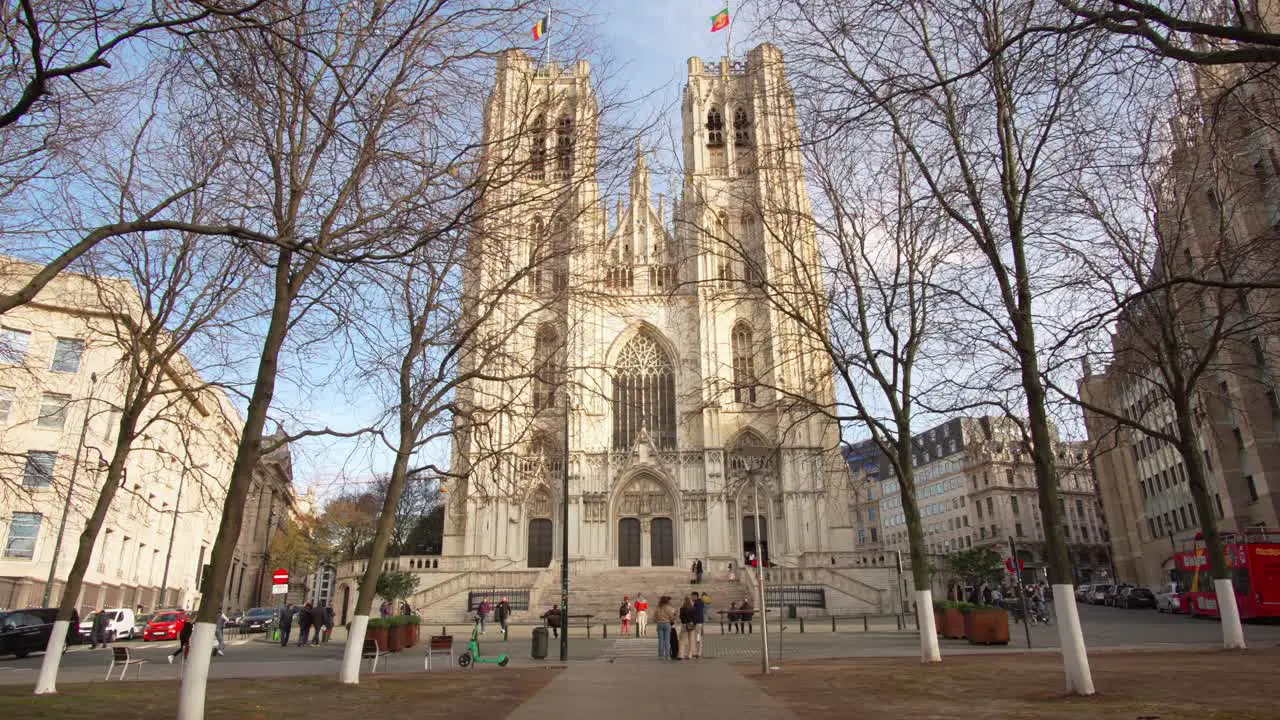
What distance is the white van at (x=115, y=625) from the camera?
95.0 feet

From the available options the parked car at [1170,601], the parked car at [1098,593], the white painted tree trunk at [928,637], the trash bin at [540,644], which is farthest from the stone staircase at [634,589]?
the parked car at [1098,593]

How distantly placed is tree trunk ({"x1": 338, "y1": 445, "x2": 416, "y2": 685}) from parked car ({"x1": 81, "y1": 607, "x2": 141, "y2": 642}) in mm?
21642

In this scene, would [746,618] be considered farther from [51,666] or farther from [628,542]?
[51,666]

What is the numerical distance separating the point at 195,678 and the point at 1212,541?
58.6 feet

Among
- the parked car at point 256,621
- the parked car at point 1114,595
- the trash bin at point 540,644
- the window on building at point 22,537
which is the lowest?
the trash bin at point 540,644

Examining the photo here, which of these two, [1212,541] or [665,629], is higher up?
[1212,541]

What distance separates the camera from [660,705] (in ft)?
30.0

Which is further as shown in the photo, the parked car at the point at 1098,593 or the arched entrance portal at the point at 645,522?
the parked car at the point at 1098,593

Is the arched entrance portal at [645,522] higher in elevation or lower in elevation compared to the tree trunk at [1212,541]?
higher

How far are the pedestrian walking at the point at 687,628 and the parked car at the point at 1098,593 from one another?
37.5 metres

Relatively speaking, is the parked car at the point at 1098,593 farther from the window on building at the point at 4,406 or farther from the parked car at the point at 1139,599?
the window on building at the point at 4,406

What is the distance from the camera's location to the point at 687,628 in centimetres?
1723

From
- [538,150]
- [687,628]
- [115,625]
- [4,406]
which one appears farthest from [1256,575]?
[4,406]

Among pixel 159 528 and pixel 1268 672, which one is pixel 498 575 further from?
pixel 1268 672
